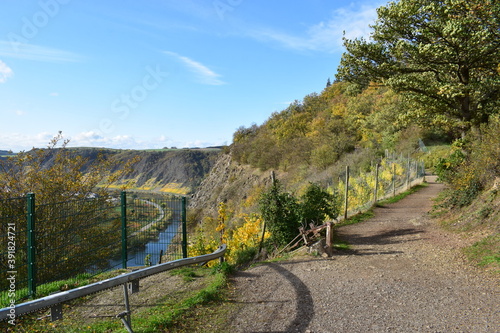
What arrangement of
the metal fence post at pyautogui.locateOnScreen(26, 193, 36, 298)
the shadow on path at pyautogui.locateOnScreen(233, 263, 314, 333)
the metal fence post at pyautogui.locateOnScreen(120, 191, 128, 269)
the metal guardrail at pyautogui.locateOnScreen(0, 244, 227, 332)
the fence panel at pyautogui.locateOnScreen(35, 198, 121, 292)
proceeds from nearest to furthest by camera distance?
the metal guardrail at pyautogui.locateOnScreen(0, 244, 227, 332) < the shadow on path at pyautogui.locateOnScreen(233, 263, 314, 333) < the metal fence post at pyautogui.locateOnScreen(26, 193, 36, 298) < the fence panel at pyautogui.locateOnScreen(35, 198, 121, 292) < the metal fence post at pyautogui.locateOnScreen(120, 191, 128, 269)

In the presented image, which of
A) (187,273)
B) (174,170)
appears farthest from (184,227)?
(174,170)

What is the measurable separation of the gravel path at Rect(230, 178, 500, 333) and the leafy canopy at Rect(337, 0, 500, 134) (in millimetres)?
6363

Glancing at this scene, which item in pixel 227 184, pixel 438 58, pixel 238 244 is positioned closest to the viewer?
A: pixel 238 244

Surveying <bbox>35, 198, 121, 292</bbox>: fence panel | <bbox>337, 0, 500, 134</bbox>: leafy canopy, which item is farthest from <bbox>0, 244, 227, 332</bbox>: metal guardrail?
<bbox>337, 0, 500, 134</bbox>: leafy canopy

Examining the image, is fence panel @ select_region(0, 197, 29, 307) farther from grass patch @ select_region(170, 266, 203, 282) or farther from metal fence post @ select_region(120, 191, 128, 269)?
grass patch @ select_region(170, 266, 203, 282)

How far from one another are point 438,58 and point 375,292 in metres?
10.1

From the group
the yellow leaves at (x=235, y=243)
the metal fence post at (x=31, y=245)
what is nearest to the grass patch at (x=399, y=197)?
the yellow leaves at (x=235, y=243)

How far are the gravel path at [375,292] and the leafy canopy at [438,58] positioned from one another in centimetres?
636

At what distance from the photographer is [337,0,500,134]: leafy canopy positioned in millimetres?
11094

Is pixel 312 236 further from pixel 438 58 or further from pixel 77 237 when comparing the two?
pixel 438 58

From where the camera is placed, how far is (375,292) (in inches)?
226

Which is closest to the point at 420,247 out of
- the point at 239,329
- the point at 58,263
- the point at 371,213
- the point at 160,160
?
the point at 371,213

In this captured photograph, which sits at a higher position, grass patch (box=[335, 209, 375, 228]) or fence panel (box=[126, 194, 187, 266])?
fence panel (box=[126, 194, 187, 266])

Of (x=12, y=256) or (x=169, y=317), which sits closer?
(x=169, y=317)
